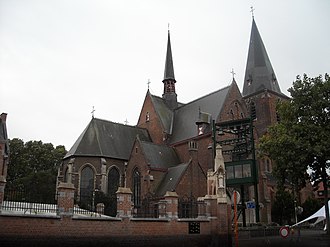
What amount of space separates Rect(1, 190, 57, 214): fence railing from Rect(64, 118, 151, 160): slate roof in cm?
1950

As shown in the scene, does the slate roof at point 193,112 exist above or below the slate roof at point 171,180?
above

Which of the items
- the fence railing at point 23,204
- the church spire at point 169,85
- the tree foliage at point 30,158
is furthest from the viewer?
the tree foliage at point 30,158

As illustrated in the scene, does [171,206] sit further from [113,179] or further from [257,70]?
[257,70]

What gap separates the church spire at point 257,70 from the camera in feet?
176

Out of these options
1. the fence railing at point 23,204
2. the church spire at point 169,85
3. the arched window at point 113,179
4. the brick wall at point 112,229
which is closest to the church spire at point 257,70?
the church spire at point 169,85

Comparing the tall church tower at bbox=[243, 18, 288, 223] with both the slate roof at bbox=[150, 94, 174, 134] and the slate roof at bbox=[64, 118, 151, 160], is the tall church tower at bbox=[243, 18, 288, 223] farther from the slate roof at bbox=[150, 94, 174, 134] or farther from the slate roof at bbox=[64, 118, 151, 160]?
the slate roof at bbox=[64, 118, 151, 160]

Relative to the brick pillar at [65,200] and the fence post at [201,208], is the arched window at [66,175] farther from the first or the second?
the brick pillar at [65,200]

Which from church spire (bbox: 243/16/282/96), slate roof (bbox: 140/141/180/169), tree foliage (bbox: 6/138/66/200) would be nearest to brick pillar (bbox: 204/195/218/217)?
slate roof (bbox: 140/141/180/169)

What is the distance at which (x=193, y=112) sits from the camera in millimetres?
43438

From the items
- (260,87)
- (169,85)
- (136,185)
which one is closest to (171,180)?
(136,185)

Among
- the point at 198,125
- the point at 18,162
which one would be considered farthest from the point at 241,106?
the point at 18,162

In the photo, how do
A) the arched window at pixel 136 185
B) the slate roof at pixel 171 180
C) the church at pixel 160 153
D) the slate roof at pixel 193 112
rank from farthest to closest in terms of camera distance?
the slate roof at pixel 193 112 → the arched window at pixel 136 185 → the church at pixel 160 153 → the slate roof at pixel 171 180

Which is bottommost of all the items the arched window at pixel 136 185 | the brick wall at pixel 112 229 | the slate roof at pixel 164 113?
the brick wall at pixel 112 229

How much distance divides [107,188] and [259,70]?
2986 centimetres
